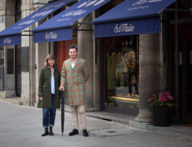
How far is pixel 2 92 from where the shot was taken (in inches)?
614

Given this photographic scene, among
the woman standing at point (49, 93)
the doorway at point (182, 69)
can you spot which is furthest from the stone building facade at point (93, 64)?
the woman standing at point (49, 93)

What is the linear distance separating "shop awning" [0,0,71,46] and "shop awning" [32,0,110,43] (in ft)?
5.00

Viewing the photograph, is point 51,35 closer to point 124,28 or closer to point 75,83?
point 75,83

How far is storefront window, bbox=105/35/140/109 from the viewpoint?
32.2 ft

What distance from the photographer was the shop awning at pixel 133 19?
6.66m

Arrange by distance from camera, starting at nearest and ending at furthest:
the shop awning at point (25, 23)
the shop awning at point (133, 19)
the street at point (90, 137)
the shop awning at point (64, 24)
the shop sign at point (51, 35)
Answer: the street at point (90, 137)
the shop awning at point (133, 19)
the shop awning at point (64, 24)
the shop sign at point (51, 35)
the shop awning at point (25, 23)

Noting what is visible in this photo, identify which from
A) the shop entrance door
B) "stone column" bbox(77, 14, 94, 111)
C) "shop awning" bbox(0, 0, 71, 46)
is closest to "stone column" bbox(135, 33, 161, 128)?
the shop entrance door

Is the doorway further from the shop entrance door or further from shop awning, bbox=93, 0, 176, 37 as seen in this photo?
shop awning, bbox=93, 0, 176, 37

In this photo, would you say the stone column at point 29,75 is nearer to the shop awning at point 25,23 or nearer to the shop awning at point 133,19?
the shop awning at point 25,23

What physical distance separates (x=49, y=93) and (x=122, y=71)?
11.9 feet

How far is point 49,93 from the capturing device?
7.12 meters

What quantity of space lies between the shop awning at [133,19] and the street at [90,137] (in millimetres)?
2118

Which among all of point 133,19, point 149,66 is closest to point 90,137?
point 149,66

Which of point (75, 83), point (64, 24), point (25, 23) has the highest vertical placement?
point (25, 23)
